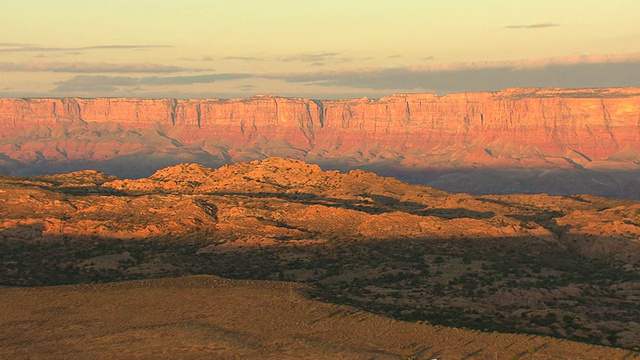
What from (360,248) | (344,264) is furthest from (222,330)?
(360,248)

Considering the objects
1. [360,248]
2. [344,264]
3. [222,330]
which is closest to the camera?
[222,330]

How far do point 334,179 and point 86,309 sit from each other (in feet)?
382

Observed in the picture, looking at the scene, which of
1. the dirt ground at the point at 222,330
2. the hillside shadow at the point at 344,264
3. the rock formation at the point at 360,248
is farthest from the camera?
the hillside shadow at the point at 344,264

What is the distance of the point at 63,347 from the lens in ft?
184

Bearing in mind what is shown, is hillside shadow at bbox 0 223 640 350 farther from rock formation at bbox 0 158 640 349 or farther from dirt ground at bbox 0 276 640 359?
dirt ground at bbox 0 276 640 359

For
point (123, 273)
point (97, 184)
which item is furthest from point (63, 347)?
point (97, 184)

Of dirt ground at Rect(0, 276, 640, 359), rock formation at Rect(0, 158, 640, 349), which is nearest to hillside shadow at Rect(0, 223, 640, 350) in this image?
rock formation at Rect(0, 158, 640, 349)

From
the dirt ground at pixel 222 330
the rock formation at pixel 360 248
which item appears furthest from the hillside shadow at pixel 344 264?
the dirt ground at pixel 222 330

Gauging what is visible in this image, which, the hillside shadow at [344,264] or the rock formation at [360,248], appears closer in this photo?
the rock formation at [360,248]

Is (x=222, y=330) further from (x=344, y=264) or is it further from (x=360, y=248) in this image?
(x=360, y=248)

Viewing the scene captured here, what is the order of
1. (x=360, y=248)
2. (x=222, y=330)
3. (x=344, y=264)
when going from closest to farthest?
(x=222, y=330) → (x=344, y=264) → (x=360, y=248)

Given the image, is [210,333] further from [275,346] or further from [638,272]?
[638,272]

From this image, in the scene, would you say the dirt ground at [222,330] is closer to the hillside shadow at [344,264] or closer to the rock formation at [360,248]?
the rock formation at [360,248]

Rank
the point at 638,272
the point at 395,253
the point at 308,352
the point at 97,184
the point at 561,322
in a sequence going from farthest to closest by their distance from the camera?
1. the point at 97,184
2. the point at 395,253
3. the point at 638,272
4. the point at 561,322
5. the point at 308,352
